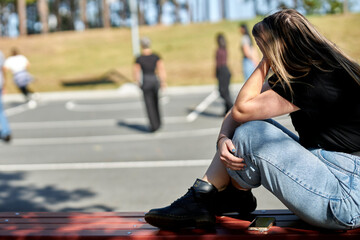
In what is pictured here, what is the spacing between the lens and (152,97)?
9.79 meters

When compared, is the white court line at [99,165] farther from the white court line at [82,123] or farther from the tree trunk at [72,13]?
the tree trunk at [72,13]

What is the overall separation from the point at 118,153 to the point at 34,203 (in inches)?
106

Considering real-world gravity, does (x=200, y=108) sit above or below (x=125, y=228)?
below

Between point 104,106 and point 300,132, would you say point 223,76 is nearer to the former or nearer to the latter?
point 104,106

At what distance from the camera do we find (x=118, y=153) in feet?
25.2

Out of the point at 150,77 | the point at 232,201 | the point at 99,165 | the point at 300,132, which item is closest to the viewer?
the point at 300,132

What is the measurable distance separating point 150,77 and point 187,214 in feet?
23.8

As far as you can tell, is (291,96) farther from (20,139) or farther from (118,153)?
(20,139)

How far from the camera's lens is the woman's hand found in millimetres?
2436

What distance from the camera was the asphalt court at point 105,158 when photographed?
16.8 feet

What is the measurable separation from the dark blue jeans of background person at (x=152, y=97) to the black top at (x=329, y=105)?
23.8ft

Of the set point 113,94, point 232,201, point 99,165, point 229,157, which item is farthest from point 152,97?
point 113,94

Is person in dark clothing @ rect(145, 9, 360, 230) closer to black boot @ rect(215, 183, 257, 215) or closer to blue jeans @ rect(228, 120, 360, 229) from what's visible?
blue jeans @ rect(228, 120, 360, 229)

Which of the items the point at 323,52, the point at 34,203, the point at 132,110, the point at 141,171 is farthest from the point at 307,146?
the point at 132,110
